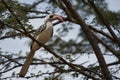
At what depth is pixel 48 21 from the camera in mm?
4938

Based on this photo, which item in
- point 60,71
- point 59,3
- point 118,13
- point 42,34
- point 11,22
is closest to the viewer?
point 11,22

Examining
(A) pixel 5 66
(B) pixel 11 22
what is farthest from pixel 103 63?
(A) pixel 5 66

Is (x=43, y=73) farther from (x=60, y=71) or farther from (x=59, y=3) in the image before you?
(x=59, y=3)

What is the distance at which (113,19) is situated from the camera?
6.41 metres

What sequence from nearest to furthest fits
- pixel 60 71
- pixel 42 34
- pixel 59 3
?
pixel 42 34 → pixel 60 71 → pixel 59 3

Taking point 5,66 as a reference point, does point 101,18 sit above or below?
above

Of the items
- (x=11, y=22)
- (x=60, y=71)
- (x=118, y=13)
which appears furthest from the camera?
(x=118, y=13)

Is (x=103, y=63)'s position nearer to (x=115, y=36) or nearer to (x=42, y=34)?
(x=42, y=34)

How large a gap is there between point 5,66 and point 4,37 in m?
0.40

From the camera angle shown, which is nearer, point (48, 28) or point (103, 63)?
point (103, 63)

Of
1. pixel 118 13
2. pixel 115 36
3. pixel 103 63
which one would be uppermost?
pixel 118 13

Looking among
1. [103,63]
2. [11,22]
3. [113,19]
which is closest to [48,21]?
[11,22]

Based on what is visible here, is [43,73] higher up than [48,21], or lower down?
lower down

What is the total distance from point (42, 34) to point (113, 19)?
1941 millimetres
